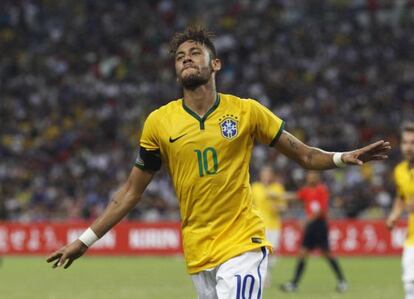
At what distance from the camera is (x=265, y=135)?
25.5 ft

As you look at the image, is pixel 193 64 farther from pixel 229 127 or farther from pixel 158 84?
pixel 158 84

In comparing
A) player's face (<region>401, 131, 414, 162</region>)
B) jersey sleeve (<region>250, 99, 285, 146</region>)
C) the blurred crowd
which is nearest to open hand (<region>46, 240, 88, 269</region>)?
jersey sleeve (<region>250, 99, 285, 146</region>)

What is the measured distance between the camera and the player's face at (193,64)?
24.7 ft

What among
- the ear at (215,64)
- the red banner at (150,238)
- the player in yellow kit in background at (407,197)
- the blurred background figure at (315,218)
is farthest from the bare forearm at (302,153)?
the red banner at (150,238)

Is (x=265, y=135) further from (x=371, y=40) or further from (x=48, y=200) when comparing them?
(x=371, y=40)

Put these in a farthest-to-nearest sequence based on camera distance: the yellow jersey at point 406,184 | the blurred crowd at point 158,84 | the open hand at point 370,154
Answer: the blurred crowd at point 158,84 < the yellow jersey at point 406,184 < the open hand at point 370,154

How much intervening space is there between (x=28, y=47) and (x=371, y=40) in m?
12.5

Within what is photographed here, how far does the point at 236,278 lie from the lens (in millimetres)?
7426

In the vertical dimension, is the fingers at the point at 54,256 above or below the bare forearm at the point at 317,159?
below

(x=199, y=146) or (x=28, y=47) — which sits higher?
(x=28, y=47)

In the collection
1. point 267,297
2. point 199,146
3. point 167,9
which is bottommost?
point 267,297

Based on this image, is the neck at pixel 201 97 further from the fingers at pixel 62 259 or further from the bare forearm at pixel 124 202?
the fingers at pixel 62 259

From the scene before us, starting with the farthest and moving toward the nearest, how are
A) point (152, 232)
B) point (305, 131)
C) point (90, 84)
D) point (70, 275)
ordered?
1. point (90, 84)
2. point (305, 131)
3. point (152, 232)
4. point (70, 275)

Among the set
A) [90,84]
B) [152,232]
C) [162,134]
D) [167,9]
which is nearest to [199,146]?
[162,134]
